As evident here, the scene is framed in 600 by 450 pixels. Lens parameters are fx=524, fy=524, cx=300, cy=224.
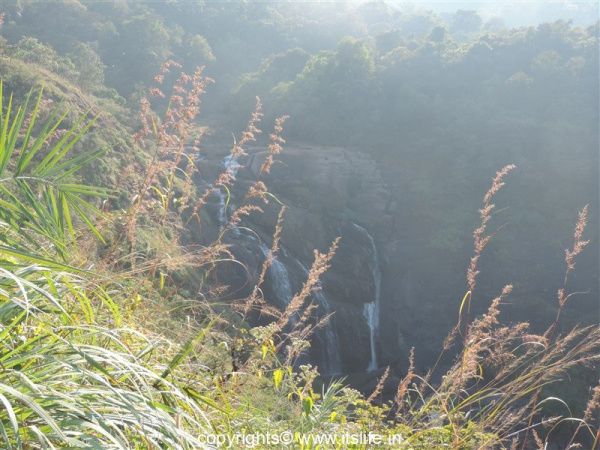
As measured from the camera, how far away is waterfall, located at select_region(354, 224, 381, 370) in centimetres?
1512

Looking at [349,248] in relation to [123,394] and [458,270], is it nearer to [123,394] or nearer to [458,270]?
[458,270]

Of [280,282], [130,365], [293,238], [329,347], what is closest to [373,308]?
[293,238]

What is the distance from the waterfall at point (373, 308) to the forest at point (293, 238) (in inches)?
5.0

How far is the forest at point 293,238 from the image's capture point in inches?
64.1

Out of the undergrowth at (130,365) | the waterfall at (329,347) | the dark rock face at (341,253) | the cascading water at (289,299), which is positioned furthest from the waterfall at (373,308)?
the undergrowth at (130,365)

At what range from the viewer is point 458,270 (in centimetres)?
2031

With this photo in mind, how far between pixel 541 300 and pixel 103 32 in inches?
1217

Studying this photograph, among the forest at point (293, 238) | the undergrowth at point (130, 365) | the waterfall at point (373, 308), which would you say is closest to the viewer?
the undergrowth at point (130, 365)

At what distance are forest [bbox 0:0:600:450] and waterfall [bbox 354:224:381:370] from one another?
0.13 m

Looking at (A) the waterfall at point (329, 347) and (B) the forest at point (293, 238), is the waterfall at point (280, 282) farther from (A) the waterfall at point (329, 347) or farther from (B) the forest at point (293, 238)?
(A) the waterfall at point (329, 347)

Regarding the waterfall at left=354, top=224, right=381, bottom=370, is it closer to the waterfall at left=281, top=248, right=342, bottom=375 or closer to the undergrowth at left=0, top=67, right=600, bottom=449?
the waterfall at left=281, top=248, right=342, bottom=375

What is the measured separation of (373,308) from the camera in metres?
17.0

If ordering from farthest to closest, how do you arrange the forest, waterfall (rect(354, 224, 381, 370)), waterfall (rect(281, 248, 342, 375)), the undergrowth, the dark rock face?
waterfall (rect(354, 224, 381, 370)) → the dark rock face → waterfall (rect(281, 248, 342, 375)) → the forest → the undergrowth

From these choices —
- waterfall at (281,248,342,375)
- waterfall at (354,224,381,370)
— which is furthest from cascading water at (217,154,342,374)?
waterfall at (354,224,381,370)
